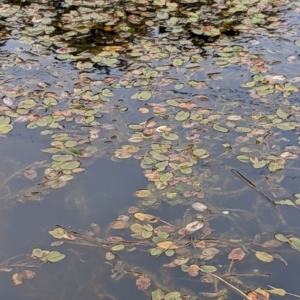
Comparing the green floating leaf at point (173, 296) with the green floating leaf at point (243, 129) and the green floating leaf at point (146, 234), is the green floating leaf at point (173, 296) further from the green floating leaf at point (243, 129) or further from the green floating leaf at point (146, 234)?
the green floating leaf at point (243, 129)

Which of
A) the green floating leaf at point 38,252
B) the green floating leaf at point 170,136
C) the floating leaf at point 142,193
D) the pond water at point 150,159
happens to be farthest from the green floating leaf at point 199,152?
the green floating leaf at point 38,252

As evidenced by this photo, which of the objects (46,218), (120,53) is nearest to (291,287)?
(46,218)

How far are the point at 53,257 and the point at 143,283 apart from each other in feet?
1.43

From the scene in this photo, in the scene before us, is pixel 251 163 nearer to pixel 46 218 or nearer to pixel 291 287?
pixel 291 287

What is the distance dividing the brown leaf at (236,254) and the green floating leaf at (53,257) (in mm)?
770

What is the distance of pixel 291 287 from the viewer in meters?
1.88

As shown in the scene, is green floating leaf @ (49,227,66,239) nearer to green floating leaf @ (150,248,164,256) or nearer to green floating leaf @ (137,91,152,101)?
green floating leaf @ (150,248,164,256)

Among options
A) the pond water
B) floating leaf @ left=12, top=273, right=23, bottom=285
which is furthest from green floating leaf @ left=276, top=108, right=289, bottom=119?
floating leaf @ left=12, top=273, right=23, bottom=285

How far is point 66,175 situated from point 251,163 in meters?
1.05

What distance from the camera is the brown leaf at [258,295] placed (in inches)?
72.1

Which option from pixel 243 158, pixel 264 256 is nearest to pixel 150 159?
pixel 243 158

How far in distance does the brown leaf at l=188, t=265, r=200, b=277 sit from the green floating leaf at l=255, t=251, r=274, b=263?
0.94ft

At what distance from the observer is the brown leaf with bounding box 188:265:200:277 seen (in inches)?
76.3

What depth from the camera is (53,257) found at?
A: 79.2 inches
